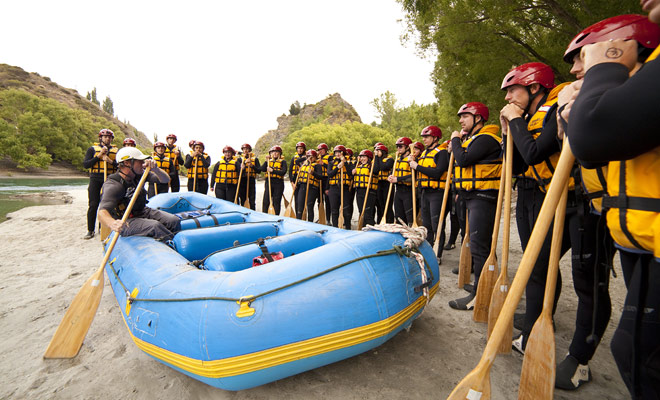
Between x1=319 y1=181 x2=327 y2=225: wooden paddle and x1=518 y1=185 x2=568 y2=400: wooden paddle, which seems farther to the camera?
x1=319 y1=181 x2=327 y2=225: wooden paddle

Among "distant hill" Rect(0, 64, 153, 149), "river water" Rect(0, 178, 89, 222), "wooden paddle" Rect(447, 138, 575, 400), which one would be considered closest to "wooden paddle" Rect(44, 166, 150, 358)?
"wooden paddle" Rect(447, 138, 575, 400)

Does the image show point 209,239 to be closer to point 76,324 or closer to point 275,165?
point 76,324

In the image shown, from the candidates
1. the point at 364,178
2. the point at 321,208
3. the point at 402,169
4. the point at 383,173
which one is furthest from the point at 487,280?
the point at 321,208

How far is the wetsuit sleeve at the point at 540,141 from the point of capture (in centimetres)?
202

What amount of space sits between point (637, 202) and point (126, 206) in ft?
16.6

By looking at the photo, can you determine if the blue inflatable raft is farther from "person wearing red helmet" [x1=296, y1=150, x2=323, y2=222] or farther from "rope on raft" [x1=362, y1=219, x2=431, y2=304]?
"person wearing red helmet" [x1=296, y1=150, x2=323, y2=222]

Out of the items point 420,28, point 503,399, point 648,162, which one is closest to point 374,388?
point 503,399

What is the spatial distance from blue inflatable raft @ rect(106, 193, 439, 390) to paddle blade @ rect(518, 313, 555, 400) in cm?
81

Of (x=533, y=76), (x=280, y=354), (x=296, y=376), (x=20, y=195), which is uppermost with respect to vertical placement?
(x=533, y=76)

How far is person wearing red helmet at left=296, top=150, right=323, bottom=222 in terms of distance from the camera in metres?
8.38

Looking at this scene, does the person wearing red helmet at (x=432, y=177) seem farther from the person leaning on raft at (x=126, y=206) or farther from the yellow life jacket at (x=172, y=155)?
the yellow life jacket at (x=172, y=155)

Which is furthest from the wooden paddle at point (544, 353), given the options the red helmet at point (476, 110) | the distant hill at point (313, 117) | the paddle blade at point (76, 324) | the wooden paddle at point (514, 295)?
the distant hill at point (313, 117)

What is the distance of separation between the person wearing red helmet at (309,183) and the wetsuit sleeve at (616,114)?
24.2ft

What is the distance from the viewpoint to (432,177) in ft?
16.3
